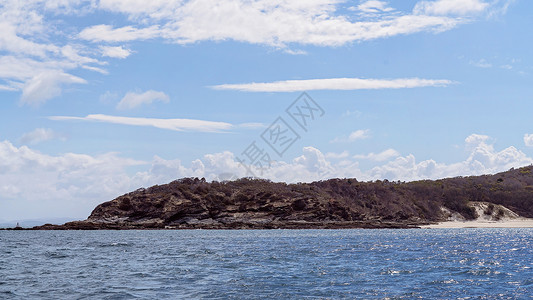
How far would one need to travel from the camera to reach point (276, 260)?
163ft

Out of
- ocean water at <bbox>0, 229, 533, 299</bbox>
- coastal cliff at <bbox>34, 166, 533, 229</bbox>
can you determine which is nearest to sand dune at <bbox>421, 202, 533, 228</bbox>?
coastal cliff at <bbox>34, 166, 533, 229</bbox>

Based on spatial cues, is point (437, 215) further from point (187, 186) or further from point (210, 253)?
point (210, 253)

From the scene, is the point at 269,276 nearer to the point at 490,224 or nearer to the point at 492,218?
the point at 490,224

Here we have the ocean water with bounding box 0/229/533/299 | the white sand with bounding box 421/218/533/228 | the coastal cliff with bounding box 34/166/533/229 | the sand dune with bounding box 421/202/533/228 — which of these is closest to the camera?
the ocean water with bounding box 0/229/533/299

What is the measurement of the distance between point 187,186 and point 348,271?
143 meters

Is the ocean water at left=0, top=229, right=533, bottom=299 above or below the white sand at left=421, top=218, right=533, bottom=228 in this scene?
above

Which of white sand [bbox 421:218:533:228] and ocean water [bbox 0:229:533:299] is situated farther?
white sand [bbox 421:218:533:228]

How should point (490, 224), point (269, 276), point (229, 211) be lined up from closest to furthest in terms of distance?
point (269, 276)
point (229, 211)
point (490, 224)

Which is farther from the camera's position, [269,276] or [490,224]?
[490,224]

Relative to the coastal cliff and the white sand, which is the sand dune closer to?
the white sand

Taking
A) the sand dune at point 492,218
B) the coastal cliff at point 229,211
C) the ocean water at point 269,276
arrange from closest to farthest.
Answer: the ocean water at point 269,276
the coastal cliff at point 229,211
the sand dune at point 492,218

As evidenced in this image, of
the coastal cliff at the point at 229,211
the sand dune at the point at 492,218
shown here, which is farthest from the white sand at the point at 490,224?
the coastal cliff at the point at 229,211

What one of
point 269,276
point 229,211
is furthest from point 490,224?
point 269,276

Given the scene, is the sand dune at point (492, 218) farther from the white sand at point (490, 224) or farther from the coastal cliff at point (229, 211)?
the coastal cliff at point (229, 211)
